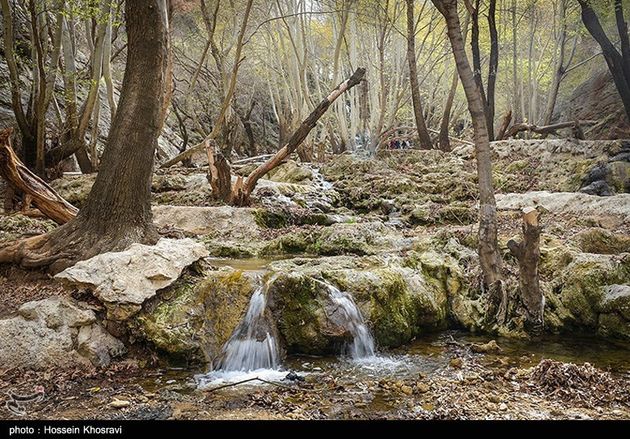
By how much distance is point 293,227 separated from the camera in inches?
379

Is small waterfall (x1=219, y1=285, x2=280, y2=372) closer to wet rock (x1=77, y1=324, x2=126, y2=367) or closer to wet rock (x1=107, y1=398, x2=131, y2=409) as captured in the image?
wet rock (x1=77, y1=324, x2=126, y2=367)

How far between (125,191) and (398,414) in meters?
4.14

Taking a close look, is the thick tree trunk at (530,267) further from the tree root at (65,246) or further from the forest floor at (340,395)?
the tree root at (65,246)

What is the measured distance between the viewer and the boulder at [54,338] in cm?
386

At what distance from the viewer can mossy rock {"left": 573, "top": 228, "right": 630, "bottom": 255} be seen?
21.8 ft

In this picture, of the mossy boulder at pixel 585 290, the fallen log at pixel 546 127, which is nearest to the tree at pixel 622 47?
the fallen log at pixel 546 127

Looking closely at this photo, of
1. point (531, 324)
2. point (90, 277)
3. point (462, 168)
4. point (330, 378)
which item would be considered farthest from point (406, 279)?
point (462, 168)

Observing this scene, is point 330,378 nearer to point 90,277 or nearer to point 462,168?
point 90,277

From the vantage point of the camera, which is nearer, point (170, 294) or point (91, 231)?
point (170, 294)

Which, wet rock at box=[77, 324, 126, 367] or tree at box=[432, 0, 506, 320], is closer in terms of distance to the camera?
wet rock at box=[77, 324, 126, 367]

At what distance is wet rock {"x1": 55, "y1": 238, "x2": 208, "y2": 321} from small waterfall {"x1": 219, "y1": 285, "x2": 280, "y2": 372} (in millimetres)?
916

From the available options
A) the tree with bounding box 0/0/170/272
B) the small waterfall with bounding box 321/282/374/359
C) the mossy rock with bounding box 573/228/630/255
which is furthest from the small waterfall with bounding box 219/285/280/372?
the mossy rock with bounding box 573/228/630/255

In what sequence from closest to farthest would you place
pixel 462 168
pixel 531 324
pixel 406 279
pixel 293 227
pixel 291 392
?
pixel 291 392, pixel 531 324, pixel 406 279, pixel 293 227, pixel 462 168

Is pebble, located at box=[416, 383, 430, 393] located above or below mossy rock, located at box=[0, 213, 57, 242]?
below
